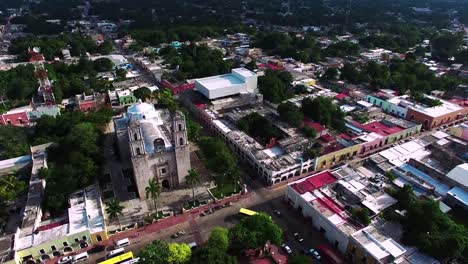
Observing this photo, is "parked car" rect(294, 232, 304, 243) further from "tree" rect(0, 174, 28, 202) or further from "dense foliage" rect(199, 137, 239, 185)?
"tree" rect(0, 174, 28, 202)

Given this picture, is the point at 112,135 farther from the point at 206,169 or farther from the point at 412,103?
the point at 412,103

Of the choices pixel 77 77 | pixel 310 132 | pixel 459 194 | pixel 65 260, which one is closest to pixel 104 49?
pixel 77 77

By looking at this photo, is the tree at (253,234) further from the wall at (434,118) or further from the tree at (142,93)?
the tree at (142,93)

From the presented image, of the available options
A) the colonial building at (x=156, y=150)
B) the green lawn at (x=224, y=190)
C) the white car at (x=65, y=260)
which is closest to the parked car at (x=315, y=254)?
the green lawn at (x=224, y=190)

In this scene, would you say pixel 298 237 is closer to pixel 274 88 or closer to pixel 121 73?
pixel 274 88

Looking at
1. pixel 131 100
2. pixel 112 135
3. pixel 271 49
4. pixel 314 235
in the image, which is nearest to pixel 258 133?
pixel 314 235
